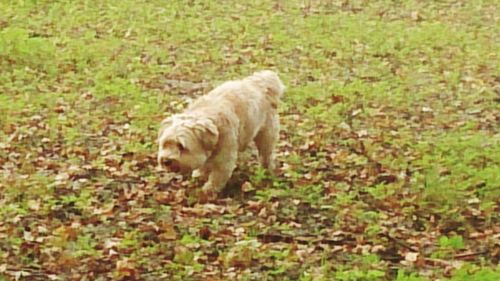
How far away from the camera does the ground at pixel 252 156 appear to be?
21.5 ft

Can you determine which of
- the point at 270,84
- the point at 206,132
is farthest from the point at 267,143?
the point at 206,132

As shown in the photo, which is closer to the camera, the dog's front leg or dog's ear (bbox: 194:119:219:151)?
dog's ear (bbox: 194:119:219:151)

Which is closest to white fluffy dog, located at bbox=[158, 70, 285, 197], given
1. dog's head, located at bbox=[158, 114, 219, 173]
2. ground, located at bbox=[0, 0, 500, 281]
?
dog's head, located at bbox=[158, 114, 219, 173]

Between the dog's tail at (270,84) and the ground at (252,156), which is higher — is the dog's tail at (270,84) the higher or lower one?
the higher one

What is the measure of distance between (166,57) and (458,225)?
284 inches

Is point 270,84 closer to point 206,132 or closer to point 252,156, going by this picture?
point 252,156

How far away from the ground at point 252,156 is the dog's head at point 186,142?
0.38 meters

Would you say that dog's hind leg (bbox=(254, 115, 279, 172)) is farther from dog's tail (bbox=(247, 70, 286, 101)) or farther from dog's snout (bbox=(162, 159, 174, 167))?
dog's snout (bbox=(162, 159, 174, 167))

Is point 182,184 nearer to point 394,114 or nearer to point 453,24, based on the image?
point 394,114

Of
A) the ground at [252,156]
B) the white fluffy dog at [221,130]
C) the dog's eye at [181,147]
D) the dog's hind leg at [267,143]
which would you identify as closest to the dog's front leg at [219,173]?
the white fluffy dog at [221,130]

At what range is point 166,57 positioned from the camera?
13539mm

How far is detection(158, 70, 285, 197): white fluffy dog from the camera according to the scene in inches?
295

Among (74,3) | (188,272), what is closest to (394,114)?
(188,272)

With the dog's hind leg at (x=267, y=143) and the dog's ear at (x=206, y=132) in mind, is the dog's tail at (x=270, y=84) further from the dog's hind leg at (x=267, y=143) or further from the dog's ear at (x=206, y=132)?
the dog's ear at (x=206, y=132)
